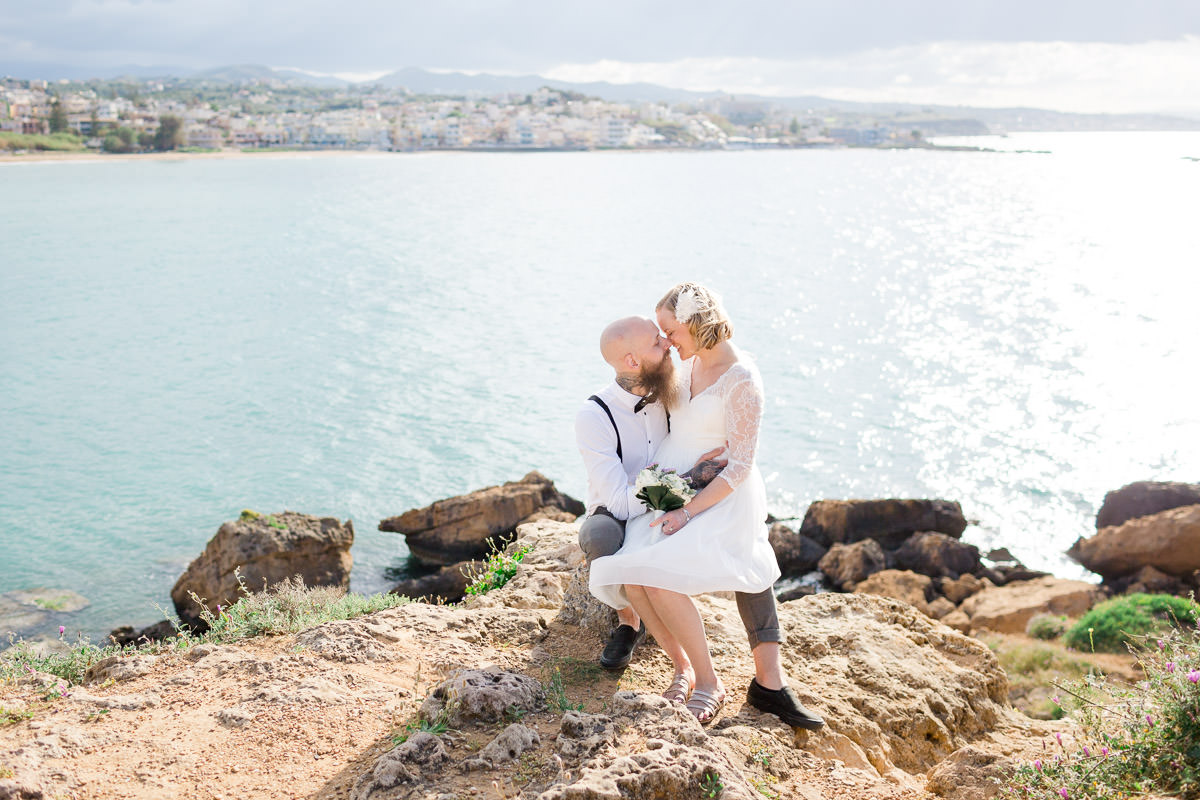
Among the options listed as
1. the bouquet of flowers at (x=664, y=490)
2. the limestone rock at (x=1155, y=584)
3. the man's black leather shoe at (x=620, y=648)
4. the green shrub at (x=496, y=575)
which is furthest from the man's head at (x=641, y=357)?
the limestone rock at (x=1155, y=584)

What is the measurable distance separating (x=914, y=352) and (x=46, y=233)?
48004mm

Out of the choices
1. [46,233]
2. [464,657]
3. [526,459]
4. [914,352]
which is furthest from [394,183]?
[464,657]

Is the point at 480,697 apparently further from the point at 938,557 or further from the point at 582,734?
the point at 938,557

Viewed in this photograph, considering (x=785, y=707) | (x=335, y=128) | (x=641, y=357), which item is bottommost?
(x=785, y=707)

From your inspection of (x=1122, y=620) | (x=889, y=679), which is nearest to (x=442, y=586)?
(x=889, y=679)

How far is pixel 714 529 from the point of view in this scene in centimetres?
429

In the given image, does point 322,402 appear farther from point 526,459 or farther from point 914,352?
point 914,352

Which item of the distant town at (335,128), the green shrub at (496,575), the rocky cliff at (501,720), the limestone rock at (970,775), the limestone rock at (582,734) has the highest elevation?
the distant town at (335,128)

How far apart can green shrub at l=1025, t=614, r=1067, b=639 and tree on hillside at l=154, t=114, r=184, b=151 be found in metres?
128

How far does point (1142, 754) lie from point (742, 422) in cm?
207

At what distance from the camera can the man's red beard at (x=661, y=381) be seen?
4.49 m

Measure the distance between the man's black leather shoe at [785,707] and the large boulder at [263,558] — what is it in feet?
26.7

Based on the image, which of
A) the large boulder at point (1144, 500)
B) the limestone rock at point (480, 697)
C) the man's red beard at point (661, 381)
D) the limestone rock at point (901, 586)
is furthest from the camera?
the large boulder at point (1144, 500)

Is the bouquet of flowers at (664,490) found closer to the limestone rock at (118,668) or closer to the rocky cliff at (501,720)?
the rocky cliff at (501,720)
